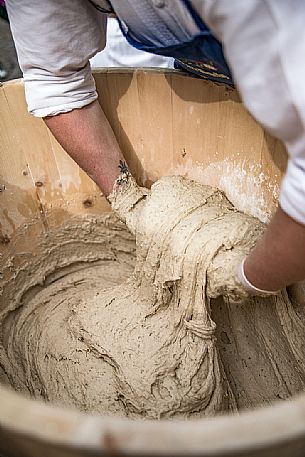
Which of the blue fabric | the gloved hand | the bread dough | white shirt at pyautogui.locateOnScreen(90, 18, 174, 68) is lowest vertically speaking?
the bread dough

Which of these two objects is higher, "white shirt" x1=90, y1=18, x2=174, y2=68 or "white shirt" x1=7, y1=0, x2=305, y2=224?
"white shirt" x1=7, y1=0, x2=305, y2=224

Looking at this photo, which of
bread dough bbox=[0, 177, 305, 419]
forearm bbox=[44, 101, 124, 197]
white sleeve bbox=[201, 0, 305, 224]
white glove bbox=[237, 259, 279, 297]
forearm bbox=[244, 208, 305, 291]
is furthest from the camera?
forearm bbox=[44, 101, 124, 197]

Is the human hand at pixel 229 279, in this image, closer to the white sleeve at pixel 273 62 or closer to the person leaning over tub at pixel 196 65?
the person leaning over tub at pixel 196 65

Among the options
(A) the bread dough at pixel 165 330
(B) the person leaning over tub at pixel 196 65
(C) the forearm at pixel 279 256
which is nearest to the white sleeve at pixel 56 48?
(B) the person leaning over tub at pixel 196 65

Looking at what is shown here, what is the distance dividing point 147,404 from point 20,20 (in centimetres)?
68

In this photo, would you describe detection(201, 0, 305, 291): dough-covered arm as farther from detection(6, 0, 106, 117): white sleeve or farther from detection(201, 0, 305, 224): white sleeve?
detection(6, 0, 106, 117): white sleeve

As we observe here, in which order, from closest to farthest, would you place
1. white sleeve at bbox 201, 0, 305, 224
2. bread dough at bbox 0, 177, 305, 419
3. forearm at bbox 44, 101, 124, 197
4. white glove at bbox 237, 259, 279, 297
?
1. white sleeve at bbox 201, 0, 305, 224
2. white glove at bbox 237, 259, 279, 297
3. bread dough at bbox 0, 177, 305, 419
4. forearm at bbox 44, 101, 124, 197

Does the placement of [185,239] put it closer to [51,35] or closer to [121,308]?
[121,308]

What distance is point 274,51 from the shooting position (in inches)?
19.5

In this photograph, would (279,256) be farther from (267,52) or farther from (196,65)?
(196,65)

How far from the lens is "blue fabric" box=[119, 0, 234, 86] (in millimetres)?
672

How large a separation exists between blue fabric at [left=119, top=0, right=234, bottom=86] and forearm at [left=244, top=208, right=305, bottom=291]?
0.27 m

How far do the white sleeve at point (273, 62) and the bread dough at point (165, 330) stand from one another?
0.29 m

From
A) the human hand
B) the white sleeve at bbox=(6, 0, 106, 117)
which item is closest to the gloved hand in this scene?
the human hand
